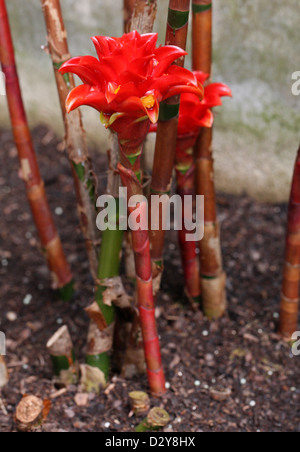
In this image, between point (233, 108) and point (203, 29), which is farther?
point (233, 108)

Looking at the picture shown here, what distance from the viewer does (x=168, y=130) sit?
88 cm

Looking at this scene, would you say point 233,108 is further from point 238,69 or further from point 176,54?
point 176,54

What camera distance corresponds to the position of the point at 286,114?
1540mm

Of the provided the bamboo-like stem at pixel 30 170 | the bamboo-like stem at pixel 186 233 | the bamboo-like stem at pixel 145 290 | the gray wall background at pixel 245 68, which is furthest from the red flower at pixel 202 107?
the gray wall background at pixel 245 68

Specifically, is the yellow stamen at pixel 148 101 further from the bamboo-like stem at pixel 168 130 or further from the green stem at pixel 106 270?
the green stem at pixel 106 270

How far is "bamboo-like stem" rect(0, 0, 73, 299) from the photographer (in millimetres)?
1089

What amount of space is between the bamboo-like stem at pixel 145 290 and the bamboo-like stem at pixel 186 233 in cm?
23

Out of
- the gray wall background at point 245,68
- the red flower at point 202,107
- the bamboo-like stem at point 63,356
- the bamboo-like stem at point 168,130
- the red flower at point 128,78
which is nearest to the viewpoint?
the red flower at point 128,78

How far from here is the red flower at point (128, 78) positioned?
27.6 inches

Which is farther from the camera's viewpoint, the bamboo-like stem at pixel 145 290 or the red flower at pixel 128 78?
the bamboo-like stem at pixel 145 290

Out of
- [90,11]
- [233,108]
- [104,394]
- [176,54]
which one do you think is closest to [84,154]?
[176,54]

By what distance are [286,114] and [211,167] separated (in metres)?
0.51

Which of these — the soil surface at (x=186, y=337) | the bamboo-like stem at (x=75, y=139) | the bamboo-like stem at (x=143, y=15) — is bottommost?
the soil surface at (x=186, y=337)

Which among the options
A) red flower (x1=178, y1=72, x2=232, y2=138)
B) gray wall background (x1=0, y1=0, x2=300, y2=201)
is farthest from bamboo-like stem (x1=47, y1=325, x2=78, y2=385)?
gray wall background (x1=0, y1=0, x2=300, y2=201)
